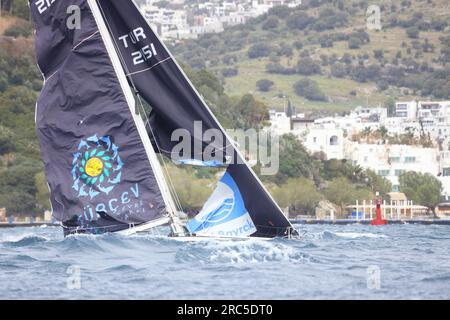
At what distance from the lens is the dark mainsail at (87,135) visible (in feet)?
120

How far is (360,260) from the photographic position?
3597 centimetres

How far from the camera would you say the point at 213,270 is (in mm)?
32812

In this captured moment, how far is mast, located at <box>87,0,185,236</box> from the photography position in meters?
36.3

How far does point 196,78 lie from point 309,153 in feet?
44.5

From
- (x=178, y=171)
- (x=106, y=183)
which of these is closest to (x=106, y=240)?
(x=106, y=183)

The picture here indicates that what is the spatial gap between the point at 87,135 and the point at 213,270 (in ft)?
21.0

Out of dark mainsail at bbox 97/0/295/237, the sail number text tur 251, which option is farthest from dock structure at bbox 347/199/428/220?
the sail number text tur 251

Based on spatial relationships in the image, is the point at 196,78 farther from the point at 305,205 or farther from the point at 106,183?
the point at 106,183

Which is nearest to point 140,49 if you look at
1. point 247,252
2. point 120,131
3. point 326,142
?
point 120,131

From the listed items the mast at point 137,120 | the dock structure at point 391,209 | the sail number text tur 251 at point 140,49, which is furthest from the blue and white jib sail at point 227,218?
the dock structure at point 391,209

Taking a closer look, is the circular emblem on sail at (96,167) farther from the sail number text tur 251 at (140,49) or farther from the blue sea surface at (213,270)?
the sail number text tur 251 at (140,49)

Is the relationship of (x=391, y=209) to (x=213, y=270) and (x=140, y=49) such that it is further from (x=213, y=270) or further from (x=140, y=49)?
(x=213, y=270)

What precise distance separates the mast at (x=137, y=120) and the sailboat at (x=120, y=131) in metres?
0.03

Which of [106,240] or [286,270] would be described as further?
[106,240]
